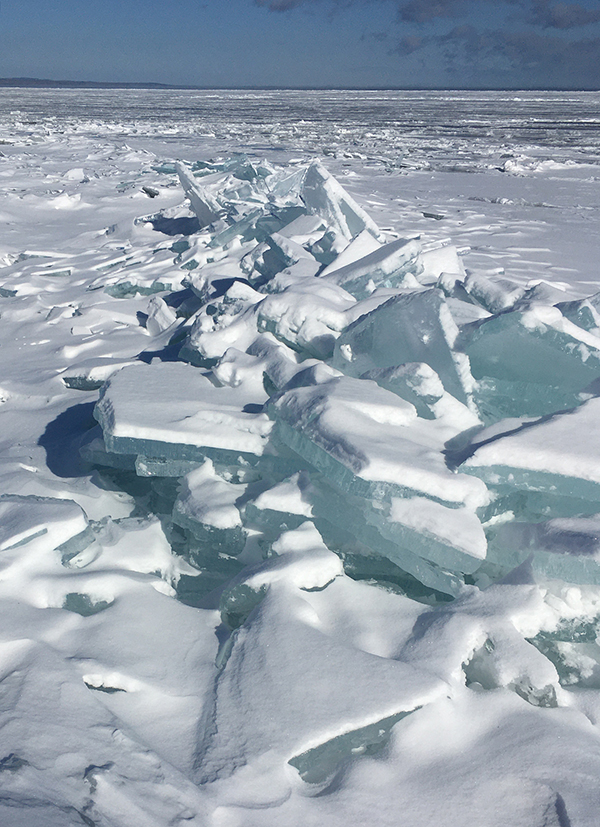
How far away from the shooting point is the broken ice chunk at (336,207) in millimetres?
5043

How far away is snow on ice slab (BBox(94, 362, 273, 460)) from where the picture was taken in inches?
80.0

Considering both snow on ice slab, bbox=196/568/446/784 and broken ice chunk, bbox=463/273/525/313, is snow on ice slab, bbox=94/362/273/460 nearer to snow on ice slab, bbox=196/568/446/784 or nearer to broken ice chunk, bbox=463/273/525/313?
snow on ice slab, bbox=196/568/446/784

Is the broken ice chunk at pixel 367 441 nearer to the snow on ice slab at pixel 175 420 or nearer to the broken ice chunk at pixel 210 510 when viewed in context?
the snow on ice slab at pixel 175 420

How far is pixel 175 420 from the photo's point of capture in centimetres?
210

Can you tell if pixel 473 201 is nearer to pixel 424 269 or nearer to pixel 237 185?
pixel 237 185

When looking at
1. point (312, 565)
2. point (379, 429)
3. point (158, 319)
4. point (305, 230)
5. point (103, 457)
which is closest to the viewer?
point (312, 565)

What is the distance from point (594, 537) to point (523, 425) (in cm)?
54

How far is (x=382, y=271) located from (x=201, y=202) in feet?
11.1

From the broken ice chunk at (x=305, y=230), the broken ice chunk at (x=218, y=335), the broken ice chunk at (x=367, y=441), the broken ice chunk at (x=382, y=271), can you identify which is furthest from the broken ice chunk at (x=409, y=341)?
the broken ice chunk at (x=305, y=230)

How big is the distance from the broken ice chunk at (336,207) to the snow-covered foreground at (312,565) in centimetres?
173

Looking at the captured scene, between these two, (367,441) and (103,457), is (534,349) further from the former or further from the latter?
(103,457)

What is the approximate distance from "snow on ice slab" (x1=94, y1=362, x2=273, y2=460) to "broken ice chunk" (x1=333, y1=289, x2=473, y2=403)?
408mm

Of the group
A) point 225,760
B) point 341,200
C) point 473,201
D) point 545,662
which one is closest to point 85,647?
point 225,760

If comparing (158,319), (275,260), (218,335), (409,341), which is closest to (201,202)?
(275,260)
